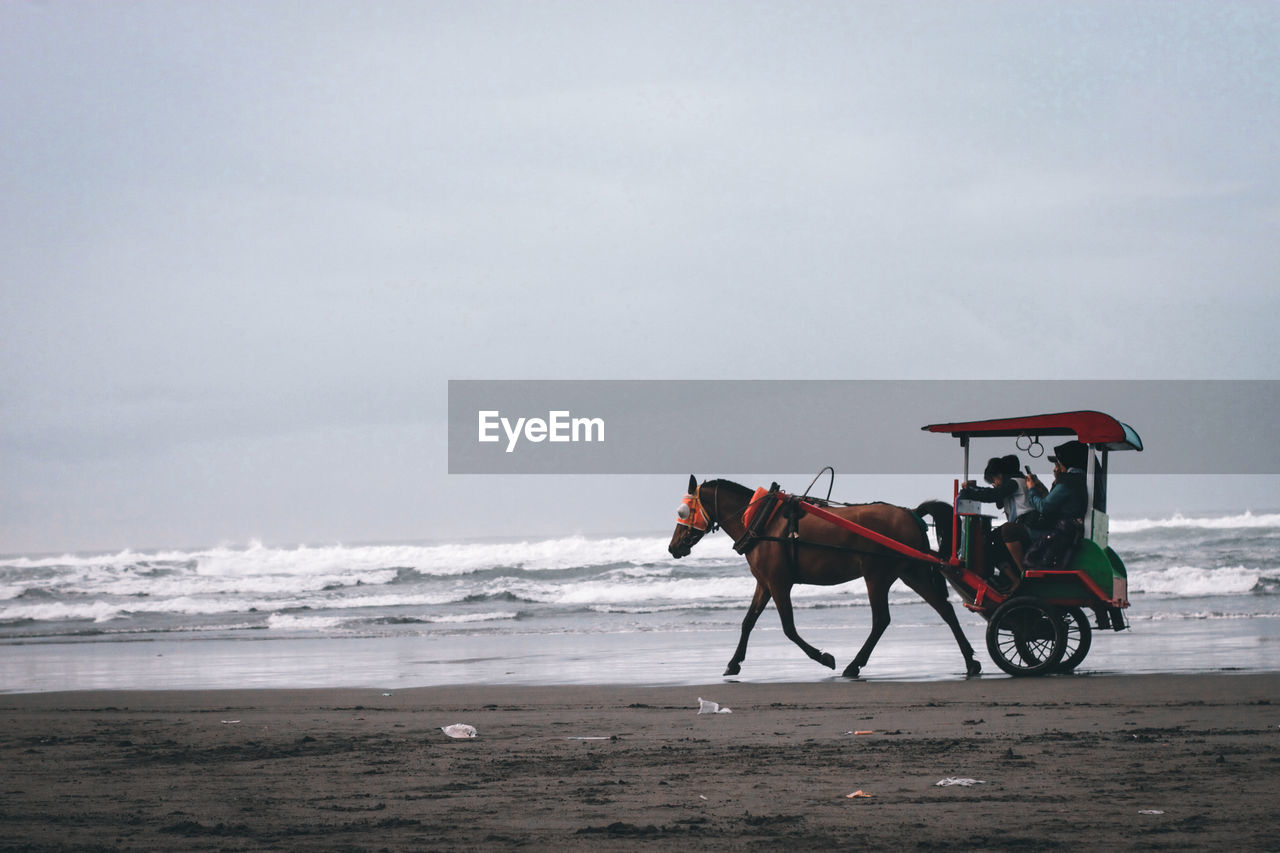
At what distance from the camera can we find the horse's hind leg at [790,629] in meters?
12.5

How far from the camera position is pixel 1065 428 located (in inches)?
467

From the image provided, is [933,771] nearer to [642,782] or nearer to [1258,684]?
[642,782]

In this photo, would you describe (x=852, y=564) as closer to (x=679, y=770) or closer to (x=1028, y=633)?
(x=1028, y=633)

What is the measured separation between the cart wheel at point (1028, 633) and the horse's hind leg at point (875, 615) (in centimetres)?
115

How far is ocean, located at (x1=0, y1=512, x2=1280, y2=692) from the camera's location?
563 inches

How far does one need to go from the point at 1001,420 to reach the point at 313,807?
7.88m

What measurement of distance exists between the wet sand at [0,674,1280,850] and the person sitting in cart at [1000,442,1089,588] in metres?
1.29

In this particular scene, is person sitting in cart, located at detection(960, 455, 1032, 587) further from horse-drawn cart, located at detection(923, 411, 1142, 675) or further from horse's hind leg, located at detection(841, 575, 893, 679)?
horse's hind leg, located at detection(841, 575, 893, 679)

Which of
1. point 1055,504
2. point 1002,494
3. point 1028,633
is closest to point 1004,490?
point 1002,494

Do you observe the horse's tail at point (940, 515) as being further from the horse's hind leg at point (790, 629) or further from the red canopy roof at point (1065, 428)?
the horse's hind leg at point (790, 629)

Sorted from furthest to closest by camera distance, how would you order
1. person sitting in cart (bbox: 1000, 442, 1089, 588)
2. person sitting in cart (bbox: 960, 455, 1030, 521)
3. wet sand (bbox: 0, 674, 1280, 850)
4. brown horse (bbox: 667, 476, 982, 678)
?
brown horse (bbox: 667, 476, 982, 678) < person sitting in cart (bbox: 960, 455, 1030, 521) < person sitting in cart (bbox: 1000, 442, 1089, 588) < wet sand (bbox: 0, 674, 1280, 850)

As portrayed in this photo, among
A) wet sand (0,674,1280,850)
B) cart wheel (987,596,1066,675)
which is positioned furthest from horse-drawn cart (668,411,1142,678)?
wet sand (0,674,1280,850)

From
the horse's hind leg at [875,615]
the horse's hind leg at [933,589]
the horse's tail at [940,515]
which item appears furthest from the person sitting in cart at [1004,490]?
the horse's hind leg at [875,615]

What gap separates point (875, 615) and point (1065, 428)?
2683 millimetres
